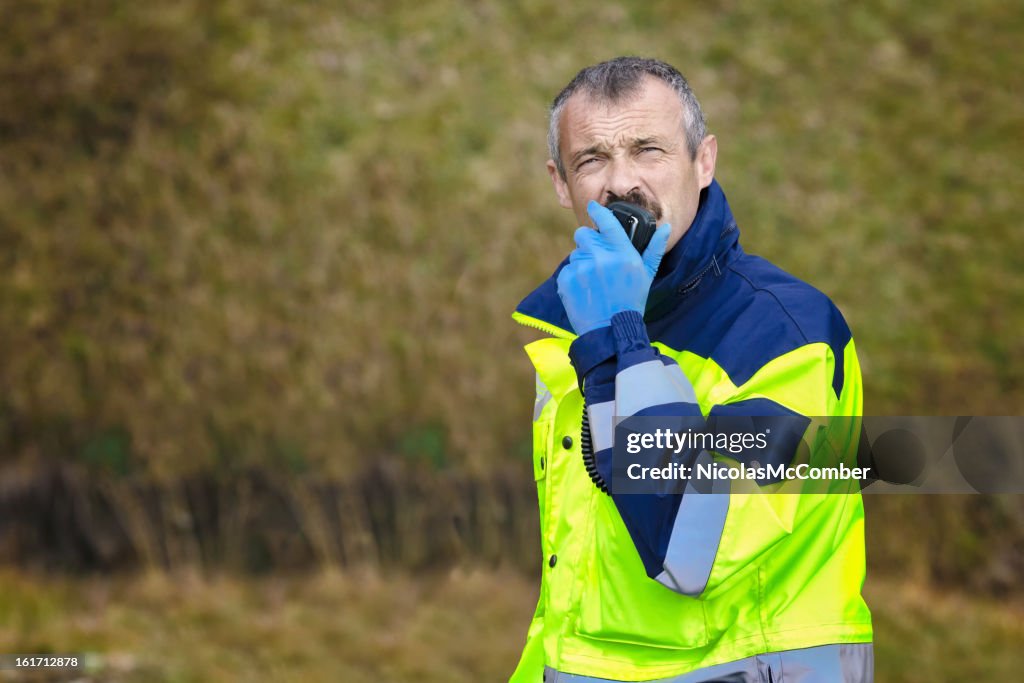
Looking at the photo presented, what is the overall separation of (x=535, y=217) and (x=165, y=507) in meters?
2.95

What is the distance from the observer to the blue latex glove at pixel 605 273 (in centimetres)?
217

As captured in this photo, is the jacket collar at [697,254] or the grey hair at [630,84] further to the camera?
the grey hair at [630,84]

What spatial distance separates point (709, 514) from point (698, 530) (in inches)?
1.3

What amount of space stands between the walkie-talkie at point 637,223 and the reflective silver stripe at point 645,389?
1.07 ft

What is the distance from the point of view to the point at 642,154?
7.84 feet

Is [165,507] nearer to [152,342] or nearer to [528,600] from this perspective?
[152,342]

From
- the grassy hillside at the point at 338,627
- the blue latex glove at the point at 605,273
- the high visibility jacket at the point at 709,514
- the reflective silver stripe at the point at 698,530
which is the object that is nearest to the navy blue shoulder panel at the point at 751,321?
the high visibility jacket at the point at 709,514

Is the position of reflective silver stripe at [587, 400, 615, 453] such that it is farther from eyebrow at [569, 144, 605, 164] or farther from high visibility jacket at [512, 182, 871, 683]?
eyebrow at [569, 144, 605, 164]

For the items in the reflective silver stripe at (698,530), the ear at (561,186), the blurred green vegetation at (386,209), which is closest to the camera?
the reflective silver stripe at (698,530)

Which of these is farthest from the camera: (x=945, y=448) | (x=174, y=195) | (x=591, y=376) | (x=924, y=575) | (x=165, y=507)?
(x=174, y=195)

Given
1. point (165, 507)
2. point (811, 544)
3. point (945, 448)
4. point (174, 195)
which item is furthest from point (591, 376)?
point (174, 195)

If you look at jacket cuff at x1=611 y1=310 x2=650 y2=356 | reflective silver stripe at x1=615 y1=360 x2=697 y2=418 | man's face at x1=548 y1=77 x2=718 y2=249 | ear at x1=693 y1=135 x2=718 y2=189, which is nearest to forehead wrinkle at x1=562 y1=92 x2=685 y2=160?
man's face at x1=548 y1=77 x2=718 y2=249

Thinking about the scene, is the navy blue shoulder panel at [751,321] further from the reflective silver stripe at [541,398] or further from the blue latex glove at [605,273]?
the reflective silver stripe at [541,398]

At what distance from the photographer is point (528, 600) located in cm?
661
